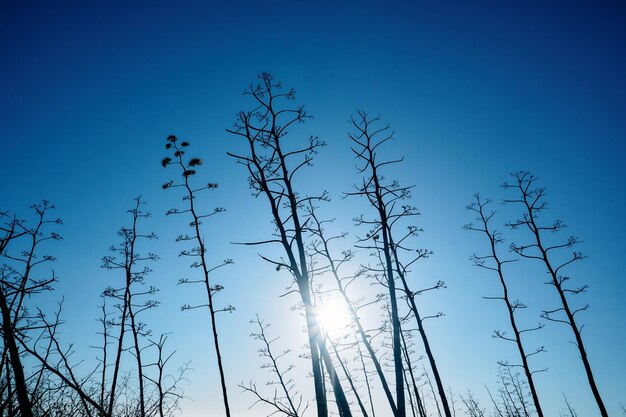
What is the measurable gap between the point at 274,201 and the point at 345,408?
11.7ft

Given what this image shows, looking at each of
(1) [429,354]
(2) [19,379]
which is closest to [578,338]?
(1) [429,354]

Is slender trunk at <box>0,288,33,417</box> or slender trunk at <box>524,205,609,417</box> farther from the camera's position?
slender trunk at <box>524,205,609,417</box>

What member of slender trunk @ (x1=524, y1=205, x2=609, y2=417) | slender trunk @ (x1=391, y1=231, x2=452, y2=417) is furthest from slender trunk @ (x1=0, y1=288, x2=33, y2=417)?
slender trunk @ (x1=524, y1=205, x2=609, y2=417)

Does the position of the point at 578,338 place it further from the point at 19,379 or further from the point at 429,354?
the point at 19,379

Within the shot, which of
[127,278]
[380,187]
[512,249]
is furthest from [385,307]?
[127,278]

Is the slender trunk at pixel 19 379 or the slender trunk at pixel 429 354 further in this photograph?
the slender trunk at pixel 429 354

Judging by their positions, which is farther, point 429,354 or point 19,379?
point 429,354

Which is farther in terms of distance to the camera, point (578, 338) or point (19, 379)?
point (578, 338)

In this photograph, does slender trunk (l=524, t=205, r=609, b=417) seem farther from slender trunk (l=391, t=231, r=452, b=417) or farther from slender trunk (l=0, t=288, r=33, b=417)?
slender trunk (l=0, t=288, r=33, b=417)

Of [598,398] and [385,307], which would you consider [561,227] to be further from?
[385,307]

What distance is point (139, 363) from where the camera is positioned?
41.6ft

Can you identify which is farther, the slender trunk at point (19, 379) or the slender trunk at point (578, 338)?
the slender trunk at point (578, 338)

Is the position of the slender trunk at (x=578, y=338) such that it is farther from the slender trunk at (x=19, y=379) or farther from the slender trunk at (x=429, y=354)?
the slender trunk at (x=19, y=379)

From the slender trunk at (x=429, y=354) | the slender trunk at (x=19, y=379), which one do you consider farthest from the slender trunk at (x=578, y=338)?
the slender trunk at (x=19, y=379)
